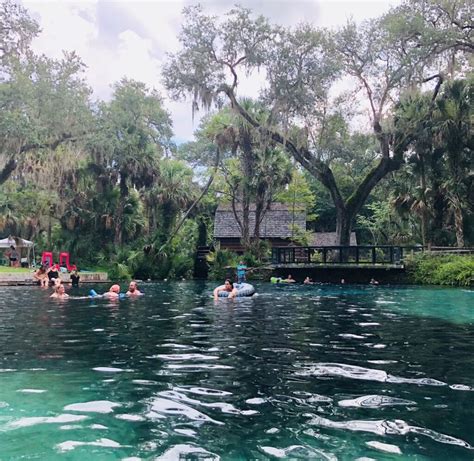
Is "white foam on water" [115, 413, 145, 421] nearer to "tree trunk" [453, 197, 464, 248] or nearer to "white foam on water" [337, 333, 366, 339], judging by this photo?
"white foam on water" [337, 333, 366, 339]

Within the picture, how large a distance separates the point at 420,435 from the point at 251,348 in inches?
204

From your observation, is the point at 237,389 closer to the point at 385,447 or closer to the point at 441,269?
the point at 385,447

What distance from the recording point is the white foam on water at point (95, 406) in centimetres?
604

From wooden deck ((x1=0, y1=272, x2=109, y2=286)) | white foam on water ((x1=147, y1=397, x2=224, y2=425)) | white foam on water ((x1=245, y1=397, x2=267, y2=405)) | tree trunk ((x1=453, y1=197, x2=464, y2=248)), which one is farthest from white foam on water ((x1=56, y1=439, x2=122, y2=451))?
tree trunk ((x1=453, y1=197, x2=464, y2=248))

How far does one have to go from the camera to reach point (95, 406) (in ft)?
20.3

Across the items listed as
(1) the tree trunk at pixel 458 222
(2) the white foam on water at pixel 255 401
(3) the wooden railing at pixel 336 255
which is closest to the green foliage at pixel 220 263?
(3) the wooden railing at pixel 336 255

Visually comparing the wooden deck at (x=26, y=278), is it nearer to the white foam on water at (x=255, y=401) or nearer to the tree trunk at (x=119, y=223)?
the tree trunk at (x=119, y=223)

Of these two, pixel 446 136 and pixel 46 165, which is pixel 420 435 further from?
pixel 46 165

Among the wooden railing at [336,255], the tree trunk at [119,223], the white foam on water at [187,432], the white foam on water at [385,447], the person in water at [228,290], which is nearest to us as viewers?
the white foam on water at [385,447]

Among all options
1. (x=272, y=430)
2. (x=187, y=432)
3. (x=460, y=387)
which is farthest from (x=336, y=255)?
(x=187, y=432)

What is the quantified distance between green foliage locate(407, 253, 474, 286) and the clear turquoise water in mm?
15483

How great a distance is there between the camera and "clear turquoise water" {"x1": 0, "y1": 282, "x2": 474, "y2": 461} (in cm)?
489

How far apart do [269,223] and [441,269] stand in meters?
20.3

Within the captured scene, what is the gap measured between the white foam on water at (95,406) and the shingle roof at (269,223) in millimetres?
40348
